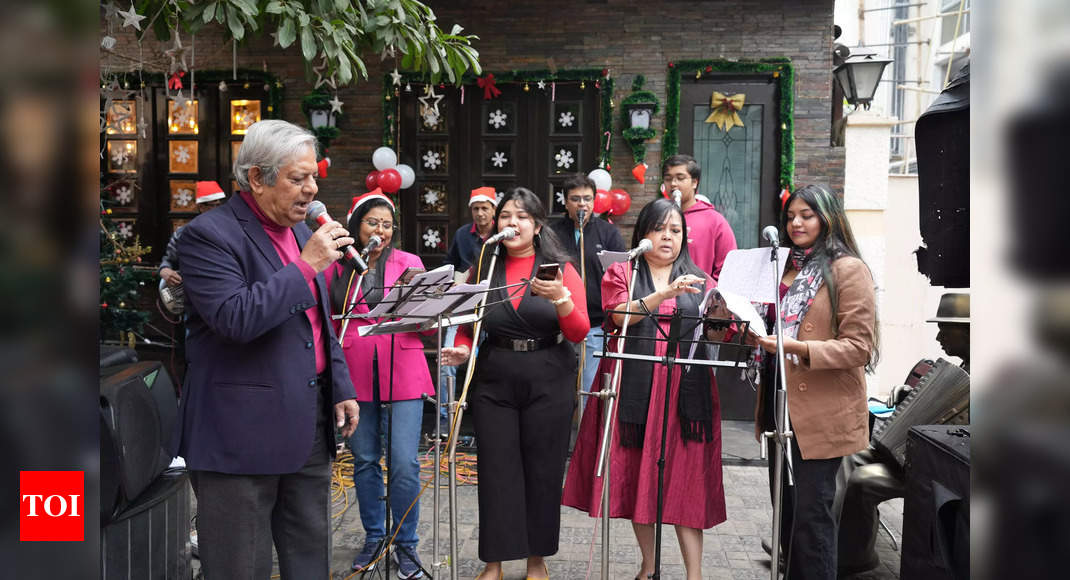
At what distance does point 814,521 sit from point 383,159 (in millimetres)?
6474

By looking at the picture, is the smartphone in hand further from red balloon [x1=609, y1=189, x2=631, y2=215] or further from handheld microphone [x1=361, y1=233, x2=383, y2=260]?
red balloon [x1=609, y1=189, x2=631, y2=215]

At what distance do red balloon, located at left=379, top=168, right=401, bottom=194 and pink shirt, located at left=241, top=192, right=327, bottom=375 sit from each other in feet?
18.4

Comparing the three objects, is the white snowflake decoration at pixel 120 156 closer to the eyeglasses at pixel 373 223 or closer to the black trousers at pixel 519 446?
the eyeglasses at pixel 373 223

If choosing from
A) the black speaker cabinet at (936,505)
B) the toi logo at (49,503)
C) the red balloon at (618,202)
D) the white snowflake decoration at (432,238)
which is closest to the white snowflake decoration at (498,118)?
the white snowflake decoration at (432,238)

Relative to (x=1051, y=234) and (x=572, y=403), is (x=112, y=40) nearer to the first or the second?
(x=572, y=403)

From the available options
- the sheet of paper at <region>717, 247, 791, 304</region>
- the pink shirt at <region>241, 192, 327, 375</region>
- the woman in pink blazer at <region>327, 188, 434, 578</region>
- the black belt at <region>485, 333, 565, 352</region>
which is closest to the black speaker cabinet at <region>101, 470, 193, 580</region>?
the woman in pink blazer at <region>327, 188, 434, 578</region>

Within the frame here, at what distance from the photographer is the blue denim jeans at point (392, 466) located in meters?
4.21

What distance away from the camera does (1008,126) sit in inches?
32.7

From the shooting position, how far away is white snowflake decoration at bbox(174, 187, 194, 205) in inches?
359

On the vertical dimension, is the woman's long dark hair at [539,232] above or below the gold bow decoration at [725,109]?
below

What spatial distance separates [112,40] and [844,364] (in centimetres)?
377

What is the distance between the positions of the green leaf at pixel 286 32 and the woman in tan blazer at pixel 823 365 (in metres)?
2.53

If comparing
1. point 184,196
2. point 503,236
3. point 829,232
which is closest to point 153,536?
point 503,236

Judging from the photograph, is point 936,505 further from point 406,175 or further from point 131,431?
point 406,175
